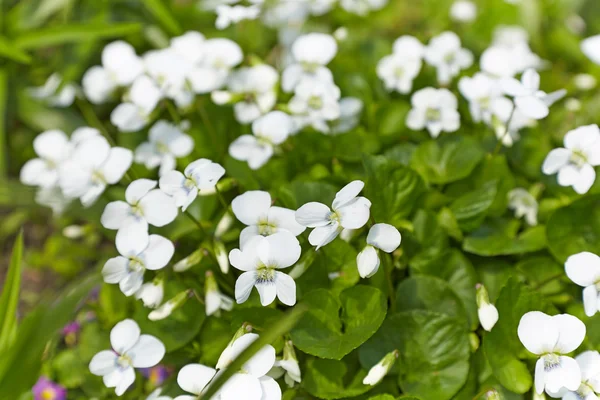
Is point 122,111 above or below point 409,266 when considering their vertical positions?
above

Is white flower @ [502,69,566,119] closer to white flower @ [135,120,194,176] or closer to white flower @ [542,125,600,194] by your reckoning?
white flower @ [542,125,600,194]

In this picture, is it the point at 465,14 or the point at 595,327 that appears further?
the point at 465,14

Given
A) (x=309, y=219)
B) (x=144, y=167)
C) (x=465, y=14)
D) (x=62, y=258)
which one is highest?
(x=309, y=219)

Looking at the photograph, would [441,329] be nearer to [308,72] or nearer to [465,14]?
[308,72]

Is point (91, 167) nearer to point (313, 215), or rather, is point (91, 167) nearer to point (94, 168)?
point (94, 168)

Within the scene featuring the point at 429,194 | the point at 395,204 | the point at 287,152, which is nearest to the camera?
the point at 395,204

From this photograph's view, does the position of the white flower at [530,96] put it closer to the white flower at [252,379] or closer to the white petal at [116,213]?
the white flower at [252,379]

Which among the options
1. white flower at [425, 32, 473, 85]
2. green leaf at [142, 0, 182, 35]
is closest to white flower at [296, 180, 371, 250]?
white flower at [425, 32, 473, 85]

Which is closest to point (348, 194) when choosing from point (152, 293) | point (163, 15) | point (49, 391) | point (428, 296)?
point (428, 296)

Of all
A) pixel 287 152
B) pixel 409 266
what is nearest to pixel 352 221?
pixel 409 266
